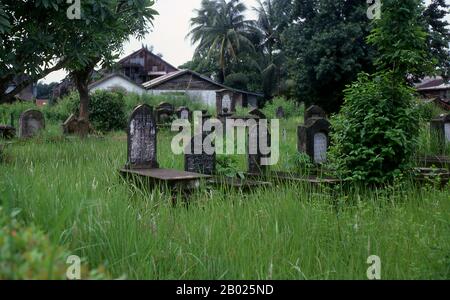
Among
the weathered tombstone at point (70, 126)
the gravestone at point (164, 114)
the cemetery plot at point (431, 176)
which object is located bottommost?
the cemetery plot at point (431, 176)

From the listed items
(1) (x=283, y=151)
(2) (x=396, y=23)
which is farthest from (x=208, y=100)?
(2) (x=396, y=23)

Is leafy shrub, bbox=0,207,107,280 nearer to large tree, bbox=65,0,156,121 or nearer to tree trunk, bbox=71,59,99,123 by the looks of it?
large tree, bbox=65,0,156,121

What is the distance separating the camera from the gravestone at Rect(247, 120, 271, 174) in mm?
8508

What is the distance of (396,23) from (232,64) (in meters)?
44.5

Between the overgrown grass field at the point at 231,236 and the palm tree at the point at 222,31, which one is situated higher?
the palm tree at the point at 222,31

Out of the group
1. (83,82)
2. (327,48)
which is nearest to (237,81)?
(327,48)

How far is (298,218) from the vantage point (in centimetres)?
475

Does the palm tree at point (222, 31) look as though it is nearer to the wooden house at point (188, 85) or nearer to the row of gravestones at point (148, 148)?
the wooden house at point (188, 85)

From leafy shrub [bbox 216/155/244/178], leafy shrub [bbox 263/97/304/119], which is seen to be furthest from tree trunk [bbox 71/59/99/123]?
leafy shrub [bbox 263/97/304/119]

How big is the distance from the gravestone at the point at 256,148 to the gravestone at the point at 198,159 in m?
0.63

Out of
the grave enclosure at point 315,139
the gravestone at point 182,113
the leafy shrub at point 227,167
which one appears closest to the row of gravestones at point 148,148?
the leafy shrub at point 227,167

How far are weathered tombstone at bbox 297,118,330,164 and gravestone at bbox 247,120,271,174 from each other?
2.85 ft

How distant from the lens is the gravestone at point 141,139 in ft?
25.7

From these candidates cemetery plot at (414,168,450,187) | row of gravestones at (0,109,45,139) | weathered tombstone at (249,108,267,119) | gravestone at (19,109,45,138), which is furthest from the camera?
gravestone at (19,109,45,138)
